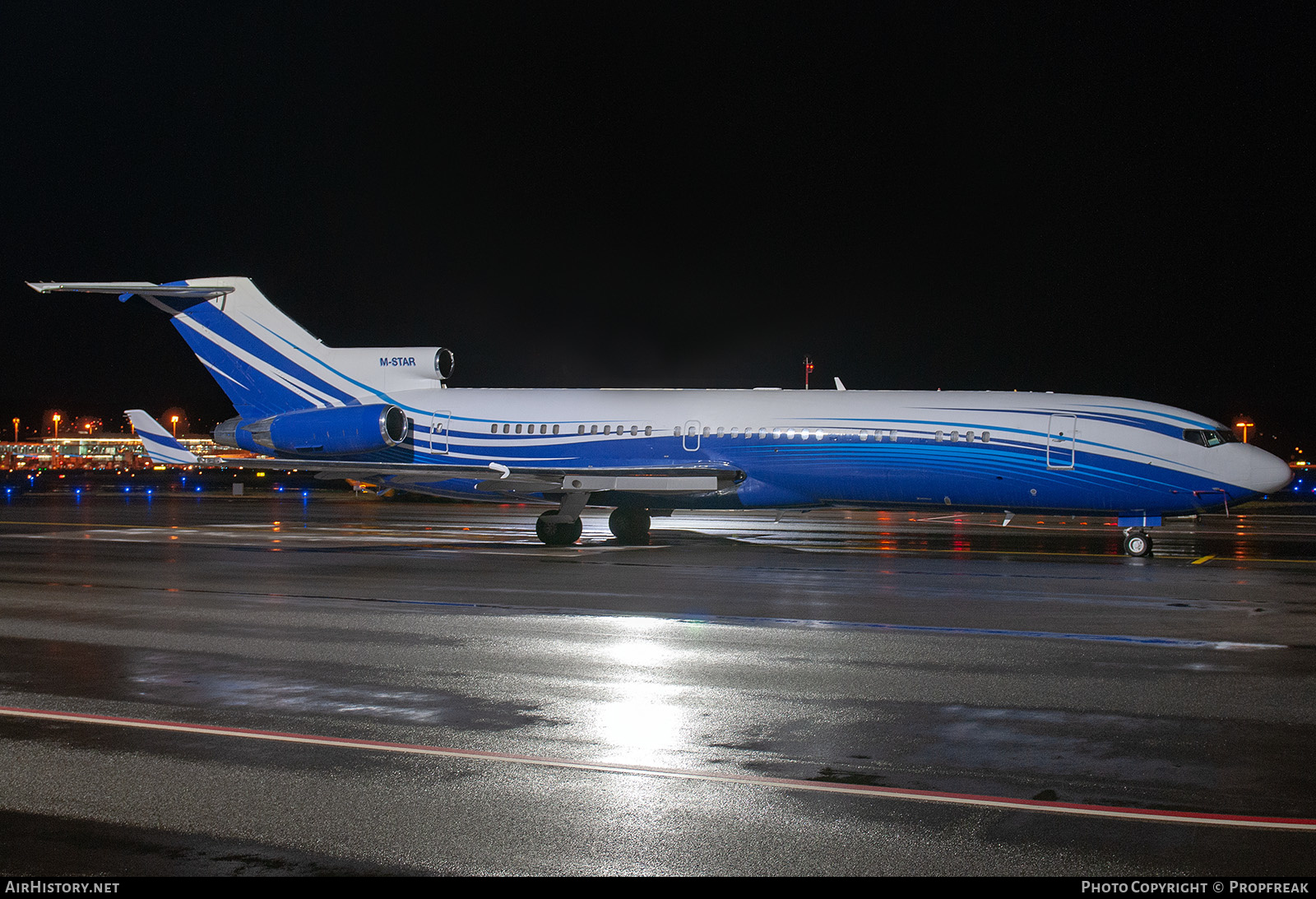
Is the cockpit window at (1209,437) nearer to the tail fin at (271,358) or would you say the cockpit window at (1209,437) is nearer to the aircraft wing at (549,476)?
the aircraft wing at (549,476)

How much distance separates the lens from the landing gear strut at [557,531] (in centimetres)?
2428

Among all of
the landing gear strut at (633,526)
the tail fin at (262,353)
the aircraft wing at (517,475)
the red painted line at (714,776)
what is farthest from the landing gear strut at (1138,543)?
the tail fin at (262,353)

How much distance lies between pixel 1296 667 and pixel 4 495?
54663 mm

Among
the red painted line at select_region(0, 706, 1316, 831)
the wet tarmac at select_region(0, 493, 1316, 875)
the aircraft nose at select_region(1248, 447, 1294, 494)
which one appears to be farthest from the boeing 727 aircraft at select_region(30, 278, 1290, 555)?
the red painted line at select_region(0, 706, 1316, 831)

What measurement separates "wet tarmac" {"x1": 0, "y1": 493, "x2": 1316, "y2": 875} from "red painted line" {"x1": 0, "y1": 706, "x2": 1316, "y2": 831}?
33mm

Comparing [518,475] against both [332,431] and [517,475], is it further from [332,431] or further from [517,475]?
[332,431]

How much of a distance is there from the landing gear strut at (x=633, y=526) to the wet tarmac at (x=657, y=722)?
22.9ft

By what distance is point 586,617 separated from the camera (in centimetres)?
1332

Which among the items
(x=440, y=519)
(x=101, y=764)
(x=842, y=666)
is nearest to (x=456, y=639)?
(x=842, y=666)

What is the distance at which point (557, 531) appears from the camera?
2430cm

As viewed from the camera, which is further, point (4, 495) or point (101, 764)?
point (4, 495)

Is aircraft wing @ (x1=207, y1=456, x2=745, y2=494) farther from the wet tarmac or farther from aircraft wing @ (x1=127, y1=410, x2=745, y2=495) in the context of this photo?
the wet tarmac

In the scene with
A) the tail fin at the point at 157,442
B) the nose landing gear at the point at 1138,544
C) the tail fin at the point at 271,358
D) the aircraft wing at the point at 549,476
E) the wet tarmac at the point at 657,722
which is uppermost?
the tail fin at the point at 271,358
